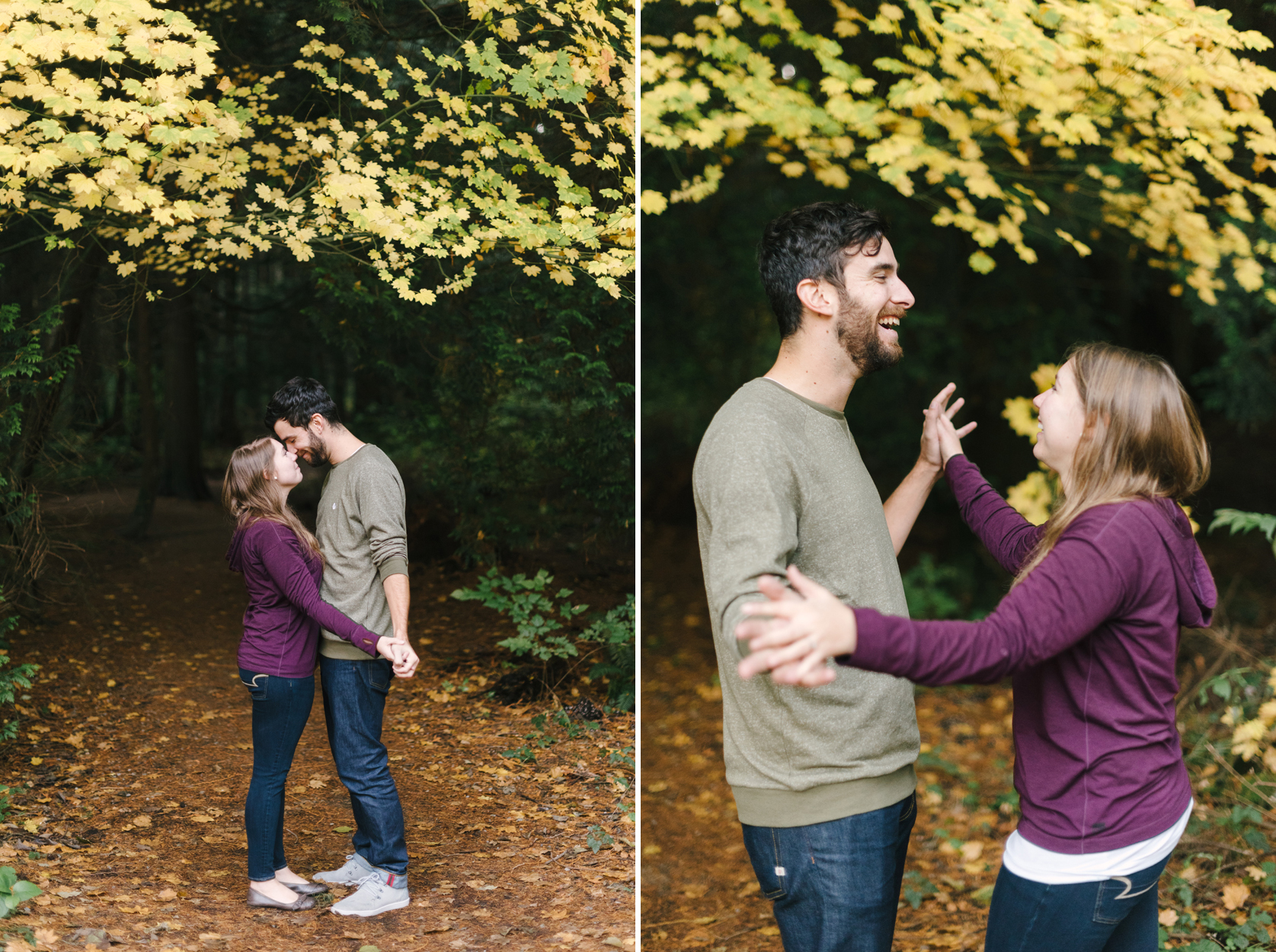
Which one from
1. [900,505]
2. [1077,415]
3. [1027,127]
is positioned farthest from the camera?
[1027,127]

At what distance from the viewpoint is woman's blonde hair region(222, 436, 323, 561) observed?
10.3ft

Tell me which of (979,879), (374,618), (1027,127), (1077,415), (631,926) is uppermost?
(1027,127)

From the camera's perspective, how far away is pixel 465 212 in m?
3.78

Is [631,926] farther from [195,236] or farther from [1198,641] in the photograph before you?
[1198,641]

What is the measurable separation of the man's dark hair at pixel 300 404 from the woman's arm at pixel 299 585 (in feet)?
1.22

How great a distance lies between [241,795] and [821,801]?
275 centimetres

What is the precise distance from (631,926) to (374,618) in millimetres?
1451

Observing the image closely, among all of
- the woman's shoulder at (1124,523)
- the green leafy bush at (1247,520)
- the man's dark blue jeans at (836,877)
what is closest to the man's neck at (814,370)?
the woman's shoulder at (1124,523)

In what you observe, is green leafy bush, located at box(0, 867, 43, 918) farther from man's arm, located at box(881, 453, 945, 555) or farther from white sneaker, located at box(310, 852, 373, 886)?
man's arm, located at box(881, 453, 945, 555)

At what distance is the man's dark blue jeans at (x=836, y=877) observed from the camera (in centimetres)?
182

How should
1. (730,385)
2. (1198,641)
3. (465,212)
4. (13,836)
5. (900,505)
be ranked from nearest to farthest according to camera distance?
(900,505) < (13,836) < (465,212) < (1198,641) < (730,385)

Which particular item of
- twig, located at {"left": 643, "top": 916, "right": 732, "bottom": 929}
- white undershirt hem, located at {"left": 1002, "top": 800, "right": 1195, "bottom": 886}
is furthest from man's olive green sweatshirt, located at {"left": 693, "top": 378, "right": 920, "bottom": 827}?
twig, located at {"left": 643, "top": 916, "right": 732, "bottom": 929}

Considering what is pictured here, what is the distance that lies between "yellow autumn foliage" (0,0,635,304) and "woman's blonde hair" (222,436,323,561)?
1.01 m

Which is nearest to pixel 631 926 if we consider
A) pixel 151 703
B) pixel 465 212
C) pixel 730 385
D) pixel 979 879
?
pixel 979 879
